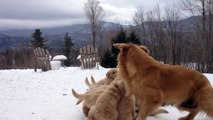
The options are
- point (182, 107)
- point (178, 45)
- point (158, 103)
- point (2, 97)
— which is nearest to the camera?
point (158, 103)

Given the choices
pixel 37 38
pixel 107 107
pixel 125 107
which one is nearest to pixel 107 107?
pixel 107 107

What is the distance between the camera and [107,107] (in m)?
5.32

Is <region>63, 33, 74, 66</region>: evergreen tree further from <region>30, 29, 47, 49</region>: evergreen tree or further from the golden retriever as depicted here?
the golden retriever

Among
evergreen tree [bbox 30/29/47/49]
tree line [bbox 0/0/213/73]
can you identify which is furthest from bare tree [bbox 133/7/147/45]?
evergreen tree [bbox 30/29/47/49]

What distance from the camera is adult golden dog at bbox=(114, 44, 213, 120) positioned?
498 centimetres

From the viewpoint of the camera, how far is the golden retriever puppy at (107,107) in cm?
523

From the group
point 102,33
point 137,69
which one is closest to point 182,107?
point 137,69

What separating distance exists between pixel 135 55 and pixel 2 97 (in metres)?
6.38

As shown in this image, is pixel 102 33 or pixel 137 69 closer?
pixel 137 69

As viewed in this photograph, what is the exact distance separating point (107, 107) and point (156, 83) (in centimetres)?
91

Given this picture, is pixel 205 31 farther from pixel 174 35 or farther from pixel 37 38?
pixel 37 38

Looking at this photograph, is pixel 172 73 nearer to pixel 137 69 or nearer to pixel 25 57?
pixel 137 69

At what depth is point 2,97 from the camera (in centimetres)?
1013

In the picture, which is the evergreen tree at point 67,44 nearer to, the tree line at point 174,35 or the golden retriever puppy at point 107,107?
the tree line at point 174,35
